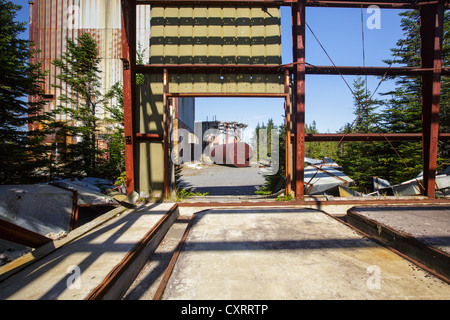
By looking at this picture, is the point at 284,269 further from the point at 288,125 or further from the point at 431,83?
the point at 431,83

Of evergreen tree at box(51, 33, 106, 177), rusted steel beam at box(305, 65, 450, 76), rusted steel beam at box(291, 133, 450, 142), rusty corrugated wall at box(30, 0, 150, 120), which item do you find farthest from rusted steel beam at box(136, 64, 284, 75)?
rusty corrugated wall at box(30, 0, 150, 120)

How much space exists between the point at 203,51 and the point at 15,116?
8.46 m

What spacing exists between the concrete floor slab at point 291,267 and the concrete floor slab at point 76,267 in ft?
2.49

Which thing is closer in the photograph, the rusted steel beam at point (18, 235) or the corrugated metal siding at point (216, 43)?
the rusted steel beam at point (18, 235)

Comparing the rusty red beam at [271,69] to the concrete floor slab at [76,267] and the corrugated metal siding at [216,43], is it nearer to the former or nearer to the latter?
the corrugated metal siding at [216,43]

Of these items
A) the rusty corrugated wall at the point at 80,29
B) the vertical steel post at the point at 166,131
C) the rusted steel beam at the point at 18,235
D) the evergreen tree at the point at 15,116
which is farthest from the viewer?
the rusty corrugated wall at the point at 80,29

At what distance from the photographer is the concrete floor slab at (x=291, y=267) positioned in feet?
6.59

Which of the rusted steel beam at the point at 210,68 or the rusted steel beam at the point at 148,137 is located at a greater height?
the rusted steel beam at the point at 210,68

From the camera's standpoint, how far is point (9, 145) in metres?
7.48

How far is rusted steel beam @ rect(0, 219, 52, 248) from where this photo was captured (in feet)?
7.73

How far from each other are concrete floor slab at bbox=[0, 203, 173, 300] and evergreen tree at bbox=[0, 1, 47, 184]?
7.27 m

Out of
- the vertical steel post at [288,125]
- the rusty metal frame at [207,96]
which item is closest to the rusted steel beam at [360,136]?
the vertical steel post at [288,125]

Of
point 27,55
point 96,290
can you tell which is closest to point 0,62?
point 27,55

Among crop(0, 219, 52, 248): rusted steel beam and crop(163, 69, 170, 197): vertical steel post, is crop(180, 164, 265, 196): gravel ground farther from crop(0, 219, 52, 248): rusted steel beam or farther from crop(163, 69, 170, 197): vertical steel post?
crop(0, 219, 52, 248): rusted steel beam
